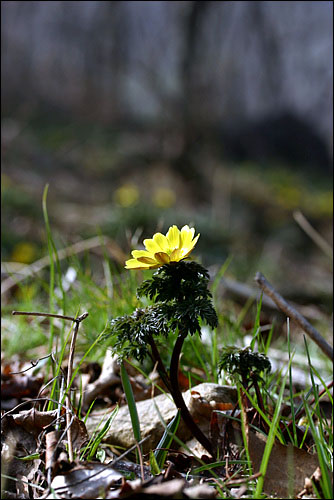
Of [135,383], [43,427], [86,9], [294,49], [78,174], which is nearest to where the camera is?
[43,427]

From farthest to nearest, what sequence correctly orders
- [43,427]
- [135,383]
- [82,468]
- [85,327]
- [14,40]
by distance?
[14,40]
[85,327]
[135,383]
[43,427]
[82,468]

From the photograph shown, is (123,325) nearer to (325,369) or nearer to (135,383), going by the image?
(135,383)

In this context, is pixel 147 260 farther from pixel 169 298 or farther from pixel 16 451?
pixel 16 451

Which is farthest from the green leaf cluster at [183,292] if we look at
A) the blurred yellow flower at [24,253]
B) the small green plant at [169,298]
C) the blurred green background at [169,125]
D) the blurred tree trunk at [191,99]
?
the blurred tree trunk at [191,99]

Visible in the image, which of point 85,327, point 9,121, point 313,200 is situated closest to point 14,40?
point 9,121

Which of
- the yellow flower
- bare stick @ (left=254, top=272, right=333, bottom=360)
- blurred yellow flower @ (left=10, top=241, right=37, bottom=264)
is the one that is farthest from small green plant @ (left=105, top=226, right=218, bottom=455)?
blurred yellow flower @ (left=10, top=241, right=37, bottom=264)

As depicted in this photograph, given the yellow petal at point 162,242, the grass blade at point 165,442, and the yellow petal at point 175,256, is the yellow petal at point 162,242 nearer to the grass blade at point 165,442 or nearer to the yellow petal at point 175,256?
the yellow petal at point 175,256
